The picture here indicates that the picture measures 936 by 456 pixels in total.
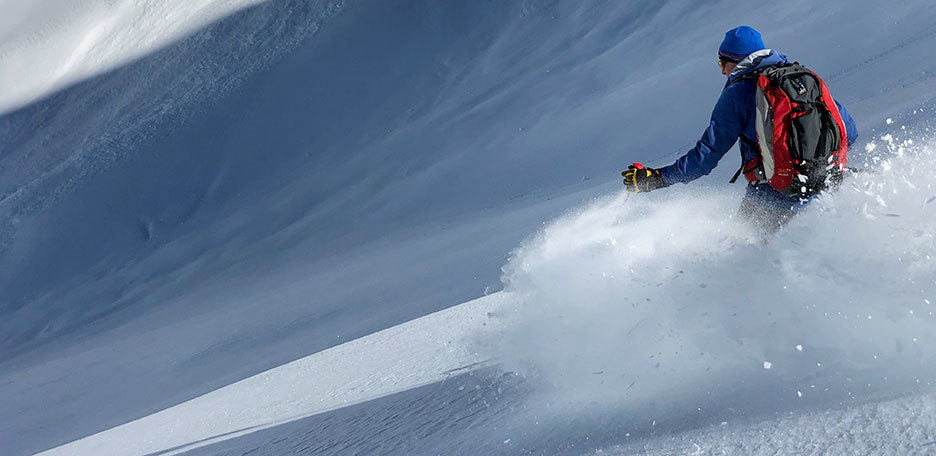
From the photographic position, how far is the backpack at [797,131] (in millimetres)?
3570

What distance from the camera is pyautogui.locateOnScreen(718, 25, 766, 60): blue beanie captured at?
381 centimetres

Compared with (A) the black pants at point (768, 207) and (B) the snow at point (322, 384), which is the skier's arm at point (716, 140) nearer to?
(A) the black pants at point (768, 207)

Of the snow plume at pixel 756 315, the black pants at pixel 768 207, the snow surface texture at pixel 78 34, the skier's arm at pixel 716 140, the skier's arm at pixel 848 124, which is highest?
the snow surface texture at pixel 78 34

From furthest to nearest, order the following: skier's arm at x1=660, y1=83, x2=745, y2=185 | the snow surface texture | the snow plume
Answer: the snow surface texture, skier's arm at x1=660, y1=83, x2=745, y2=185, the snow plume

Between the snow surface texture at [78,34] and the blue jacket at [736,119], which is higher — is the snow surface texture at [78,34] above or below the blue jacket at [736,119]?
above

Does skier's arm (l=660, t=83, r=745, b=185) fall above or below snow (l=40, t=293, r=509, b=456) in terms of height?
above

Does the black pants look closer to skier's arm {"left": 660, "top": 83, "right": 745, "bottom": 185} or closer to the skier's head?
skier's arm {"left": 660, "top": 83, "right": 745, "bottom": 185}

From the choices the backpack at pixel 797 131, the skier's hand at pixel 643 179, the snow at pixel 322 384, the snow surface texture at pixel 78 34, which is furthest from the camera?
the snow surface texture at pixel 78 34

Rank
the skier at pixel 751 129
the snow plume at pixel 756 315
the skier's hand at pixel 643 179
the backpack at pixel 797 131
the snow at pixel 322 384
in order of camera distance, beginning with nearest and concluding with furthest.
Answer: the snow plume at pixel 756 315
the backpack at pixel 797 131
the skier at pixel 751 129
the skier's hand at pixel 643 179
the snow at pixel 322 384

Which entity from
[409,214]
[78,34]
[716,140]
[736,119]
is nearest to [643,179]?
[716,140]

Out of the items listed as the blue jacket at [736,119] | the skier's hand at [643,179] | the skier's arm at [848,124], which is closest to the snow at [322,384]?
the skier's hand at [643,179]

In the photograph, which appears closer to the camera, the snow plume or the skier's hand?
the snow plume

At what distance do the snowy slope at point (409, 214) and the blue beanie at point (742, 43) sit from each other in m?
0.79

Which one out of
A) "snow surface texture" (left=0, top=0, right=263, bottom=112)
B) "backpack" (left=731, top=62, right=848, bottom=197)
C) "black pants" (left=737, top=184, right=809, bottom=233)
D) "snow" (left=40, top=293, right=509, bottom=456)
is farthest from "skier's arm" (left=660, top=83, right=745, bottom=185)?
"snow surface texture" (left=0, top=0, right=263, bottom=112)
